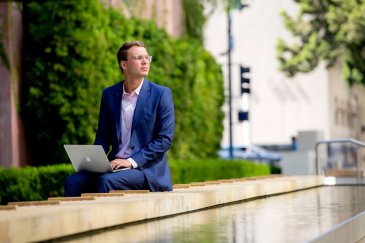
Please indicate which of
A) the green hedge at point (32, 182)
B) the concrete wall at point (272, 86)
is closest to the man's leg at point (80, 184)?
the green hedge at point (32, 182)

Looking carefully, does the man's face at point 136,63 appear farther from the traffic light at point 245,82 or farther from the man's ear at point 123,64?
the traffic light at point 245,82

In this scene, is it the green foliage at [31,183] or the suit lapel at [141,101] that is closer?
the suit lapel at [141,101]

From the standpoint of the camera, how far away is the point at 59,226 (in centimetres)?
629

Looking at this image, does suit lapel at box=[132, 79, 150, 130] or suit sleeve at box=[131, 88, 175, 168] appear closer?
suit sleeve at box=[131, 88, 175, 168]

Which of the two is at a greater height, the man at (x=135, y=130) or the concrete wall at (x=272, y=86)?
the concrete wall at (x=272, y=86)

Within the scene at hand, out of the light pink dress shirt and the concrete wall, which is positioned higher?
the concrete wall

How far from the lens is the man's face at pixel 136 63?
9.98 meters

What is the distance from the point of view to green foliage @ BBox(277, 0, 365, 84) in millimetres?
43750

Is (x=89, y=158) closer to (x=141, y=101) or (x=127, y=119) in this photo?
(x=127, y=119)

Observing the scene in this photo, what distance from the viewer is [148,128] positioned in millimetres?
9875

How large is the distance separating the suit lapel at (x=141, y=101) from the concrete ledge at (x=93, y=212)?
94 centimetres

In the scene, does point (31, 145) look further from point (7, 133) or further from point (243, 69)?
point (243, 69)

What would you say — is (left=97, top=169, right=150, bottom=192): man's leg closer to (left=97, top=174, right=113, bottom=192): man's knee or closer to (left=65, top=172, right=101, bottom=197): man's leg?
(left=97, top=174, right=113, bottom=192): man's knee

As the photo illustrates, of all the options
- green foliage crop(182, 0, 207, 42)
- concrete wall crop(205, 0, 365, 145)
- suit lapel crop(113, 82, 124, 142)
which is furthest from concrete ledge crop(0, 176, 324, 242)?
concrete wall crop(205, 0, 365, 145)
